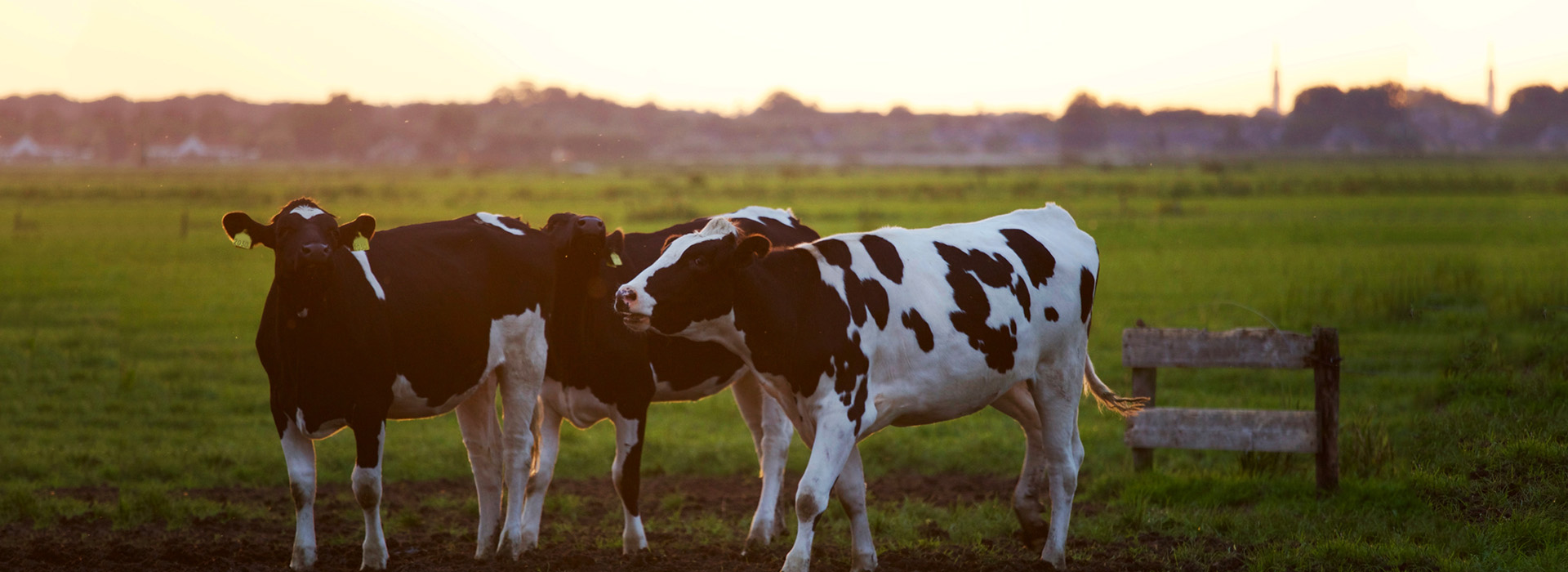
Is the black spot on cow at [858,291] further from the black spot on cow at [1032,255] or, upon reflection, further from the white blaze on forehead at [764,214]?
the white blaze on forehead at [764,214]

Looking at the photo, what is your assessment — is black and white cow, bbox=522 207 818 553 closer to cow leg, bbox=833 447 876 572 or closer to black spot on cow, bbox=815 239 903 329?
cow leg, bbox=833 447 876 572

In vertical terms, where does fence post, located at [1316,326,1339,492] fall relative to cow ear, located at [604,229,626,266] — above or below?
below

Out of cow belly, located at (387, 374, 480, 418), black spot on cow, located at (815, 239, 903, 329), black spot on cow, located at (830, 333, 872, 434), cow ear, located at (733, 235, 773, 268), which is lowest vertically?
cow belly, located at (387, 374, 480, 418)

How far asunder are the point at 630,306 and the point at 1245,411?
18.1 feet

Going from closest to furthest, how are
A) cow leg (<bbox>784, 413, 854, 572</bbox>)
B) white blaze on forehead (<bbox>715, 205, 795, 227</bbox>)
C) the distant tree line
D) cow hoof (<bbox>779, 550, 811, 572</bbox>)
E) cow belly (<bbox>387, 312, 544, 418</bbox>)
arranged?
cow leg (<bbox>784, 413, 854, 572</bbox>), cow hoof (<bbox>779, 550, 811, 572</bbox>), cow belly (<bbox>387, 312, 544, 418</bbox>), white blaze on forehead (<bbox>715, 205, 795, 227</bbox>), the distant tree line

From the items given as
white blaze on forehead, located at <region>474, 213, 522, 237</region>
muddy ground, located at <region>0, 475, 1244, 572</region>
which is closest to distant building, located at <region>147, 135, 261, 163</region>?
muddy ground, located at <region>0, 475, 1244, 572</region>

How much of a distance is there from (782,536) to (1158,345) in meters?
3.43

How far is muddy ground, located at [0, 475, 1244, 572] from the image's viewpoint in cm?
717

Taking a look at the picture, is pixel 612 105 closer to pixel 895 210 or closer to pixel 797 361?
pixel 895 210

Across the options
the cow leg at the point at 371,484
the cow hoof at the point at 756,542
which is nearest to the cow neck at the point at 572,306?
the cow leg at the point at 371,484

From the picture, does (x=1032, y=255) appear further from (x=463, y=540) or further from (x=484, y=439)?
(x=463, y=540)

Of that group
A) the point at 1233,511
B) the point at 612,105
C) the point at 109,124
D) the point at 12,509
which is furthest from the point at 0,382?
the point at 612,105

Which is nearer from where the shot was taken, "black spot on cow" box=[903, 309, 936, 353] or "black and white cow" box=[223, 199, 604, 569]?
"black spot on cow" box=[903, 309, 936, 353]

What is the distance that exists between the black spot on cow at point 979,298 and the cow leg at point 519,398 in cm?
265
